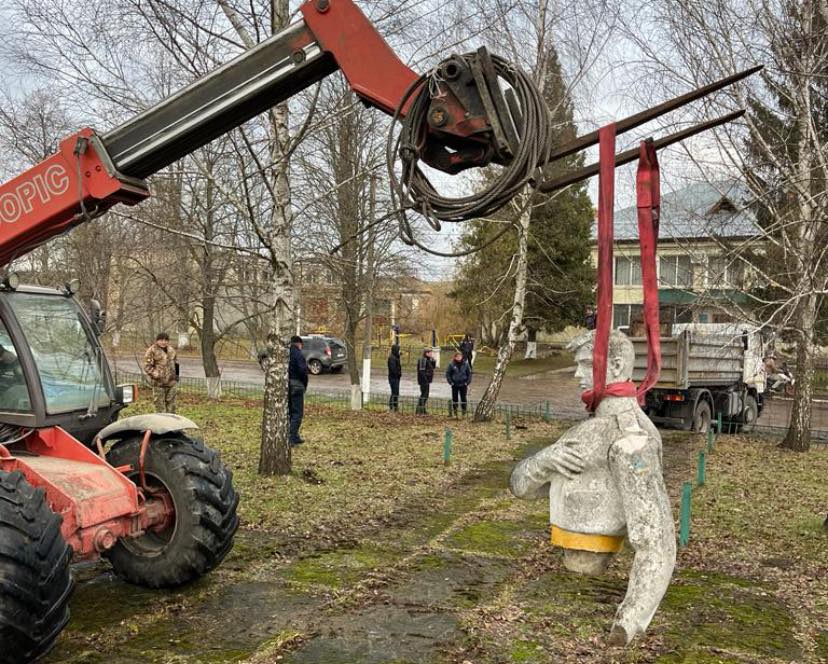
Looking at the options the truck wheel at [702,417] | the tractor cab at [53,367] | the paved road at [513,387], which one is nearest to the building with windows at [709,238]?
the truck wheel at [702,417]

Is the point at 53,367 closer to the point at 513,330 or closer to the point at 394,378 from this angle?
the point at 513,330

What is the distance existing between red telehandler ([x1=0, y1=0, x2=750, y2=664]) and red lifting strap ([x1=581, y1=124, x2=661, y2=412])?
6.2 inches

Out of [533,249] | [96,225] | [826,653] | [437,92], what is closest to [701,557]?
[826,653]

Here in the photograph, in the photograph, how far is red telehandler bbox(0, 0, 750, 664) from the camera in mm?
3926

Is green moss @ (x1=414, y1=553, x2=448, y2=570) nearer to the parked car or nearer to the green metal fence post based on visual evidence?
the green metal fence post

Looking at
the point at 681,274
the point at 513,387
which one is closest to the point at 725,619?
the point at 681,274

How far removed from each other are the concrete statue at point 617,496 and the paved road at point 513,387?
15246 millimetres

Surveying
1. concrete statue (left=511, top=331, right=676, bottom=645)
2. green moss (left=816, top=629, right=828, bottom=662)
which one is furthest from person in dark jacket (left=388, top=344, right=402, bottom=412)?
concrete statue (left=511, top=331, right=676, bottom=645)

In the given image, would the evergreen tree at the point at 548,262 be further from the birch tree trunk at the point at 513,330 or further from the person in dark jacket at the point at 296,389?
the person in dark jacket at the point at 296,389

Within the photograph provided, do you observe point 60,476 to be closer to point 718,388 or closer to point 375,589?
point 375,589

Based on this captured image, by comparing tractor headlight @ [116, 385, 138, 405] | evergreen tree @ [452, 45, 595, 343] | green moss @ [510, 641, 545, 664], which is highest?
evergreen tree @ [452, 45, 595, 343]

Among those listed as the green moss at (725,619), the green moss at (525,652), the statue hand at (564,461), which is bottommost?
the green moss at (725,619)

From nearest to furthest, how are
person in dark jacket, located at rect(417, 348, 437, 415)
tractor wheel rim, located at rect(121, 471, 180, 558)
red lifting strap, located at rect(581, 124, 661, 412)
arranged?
red lifting strap, located at rect(581, 124, 661, 412) < tractor wheel rim, located at rect(121, 471, 180, 558) < person in dark jacket, located at rect(417, 348, 437, 415)

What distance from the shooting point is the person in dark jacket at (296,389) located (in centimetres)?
1235
